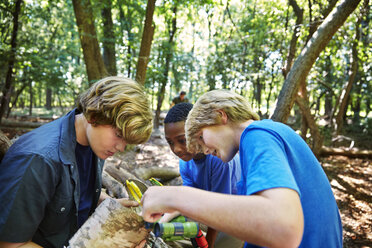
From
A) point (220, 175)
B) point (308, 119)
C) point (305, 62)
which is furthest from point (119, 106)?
Answer: point (308, 119)

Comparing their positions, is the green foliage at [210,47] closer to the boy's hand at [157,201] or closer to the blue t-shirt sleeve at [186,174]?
the blue t-shirt sleeve at [186,174]

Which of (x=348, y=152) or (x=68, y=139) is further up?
(x=68, y=139)

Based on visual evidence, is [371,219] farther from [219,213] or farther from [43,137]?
[43,137]

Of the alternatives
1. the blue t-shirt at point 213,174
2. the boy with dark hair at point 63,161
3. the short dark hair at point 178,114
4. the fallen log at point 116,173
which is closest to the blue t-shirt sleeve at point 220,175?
the blue t-shirt at point 213,174

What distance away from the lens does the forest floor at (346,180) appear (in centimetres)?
463

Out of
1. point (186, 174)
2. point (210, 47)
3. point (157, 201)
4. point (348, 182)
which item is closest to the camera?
point (157, 201)

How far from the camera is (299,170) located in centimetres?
115

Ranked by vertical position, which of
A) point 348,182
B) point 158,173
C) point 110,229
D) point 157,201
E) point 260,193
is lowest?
point 348,182

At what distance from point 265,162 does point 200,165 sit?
5.36ft

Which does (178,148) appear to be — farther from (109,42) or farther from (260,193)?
(109,42)

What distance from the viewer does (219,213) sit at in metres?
0.95

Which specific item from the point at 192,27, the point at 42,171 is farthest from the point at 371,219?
the point at 192,27

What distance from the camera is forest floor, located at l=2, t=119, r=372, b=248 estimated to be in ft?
15.2

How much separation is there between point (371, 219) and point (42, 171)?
5851 mm
